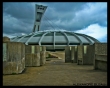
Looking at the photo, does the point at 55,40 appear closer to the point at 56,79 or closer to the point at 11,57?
the point at 11,57

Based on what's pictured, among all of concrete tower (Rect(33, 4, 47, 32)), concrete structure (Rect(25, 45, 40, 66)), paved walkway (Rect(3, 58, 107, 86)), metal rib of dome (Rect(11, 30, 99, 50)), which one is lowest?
paved walkway (Rect(3, 58, 107, 86))

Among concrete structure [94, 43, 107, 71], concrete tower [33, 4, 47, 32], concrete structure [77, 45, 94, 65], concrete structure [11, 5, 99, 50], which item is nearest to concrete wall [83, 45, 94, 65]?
concrete structure [77, 45, 94, 65]

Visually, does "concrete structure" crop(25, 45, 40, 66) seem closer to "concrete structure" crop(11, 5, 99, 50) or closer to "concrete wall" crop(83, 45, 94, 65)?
"concrete wall" crop(83, 45, 94, 65)

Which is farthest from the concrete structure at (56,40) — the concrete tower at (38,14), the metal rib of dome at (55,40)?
the concrete tower at (38,14)

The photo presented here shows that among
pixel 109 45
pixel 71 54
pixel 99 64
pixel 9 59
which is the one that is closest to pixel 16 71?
pixel 9 59

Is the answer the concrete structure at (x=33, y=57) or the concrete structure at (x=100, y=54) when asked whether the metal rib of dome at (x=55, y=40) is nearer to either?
the concrete structure at (x=33, y=57)

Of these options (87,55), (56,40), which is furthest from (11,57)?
(56,40)

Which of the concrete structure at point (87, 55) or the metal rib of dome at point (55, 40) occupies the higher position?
the metal rib of dome at point (55, 40)

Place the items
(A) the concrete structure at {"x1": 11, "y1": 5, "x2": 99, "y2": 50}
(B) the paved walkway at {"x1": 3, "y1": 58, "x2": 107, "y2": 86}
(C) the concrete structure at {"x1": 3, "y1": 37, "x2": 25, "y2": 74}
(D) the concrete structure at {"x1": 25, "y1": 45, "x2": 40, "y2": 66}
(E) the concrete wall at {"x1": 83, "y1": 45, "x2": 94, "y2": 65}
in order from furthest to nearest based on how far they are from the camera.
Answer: (A) the concrete structure at {"x1": 11, "y1": 5, "x2": 99, "y2": 50} < (E) the concrete wall at {"x1": 83, "y1": 45, "x2": 94, "y2": 65} < (D) the concrete structure at {"x1": 25, "y1": 45, "x2": 40, "y2": 66} < (C) the concrete structure at {"x1": 3, "y1": 37, "x2": 25, "y2": 74} < (B) the paved walkway at {"x1": 3, "y1": 58, "x2": 107, "y2": 86}

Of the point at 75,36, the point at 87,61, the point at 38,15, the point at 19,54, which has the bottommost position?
the point at 87,61

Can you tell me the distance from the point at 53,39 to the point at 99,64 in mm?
50939

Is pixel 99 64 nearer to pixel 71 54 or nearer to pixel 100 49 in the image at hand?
pixel 100 49

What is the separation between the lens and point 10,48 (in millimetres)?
9633

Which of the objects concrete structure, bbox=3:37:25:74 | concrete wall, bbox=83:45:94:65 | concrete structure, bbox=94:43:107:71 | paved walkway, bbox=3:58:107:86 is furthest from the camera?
concrete wall, bbox=83:45:94:65
